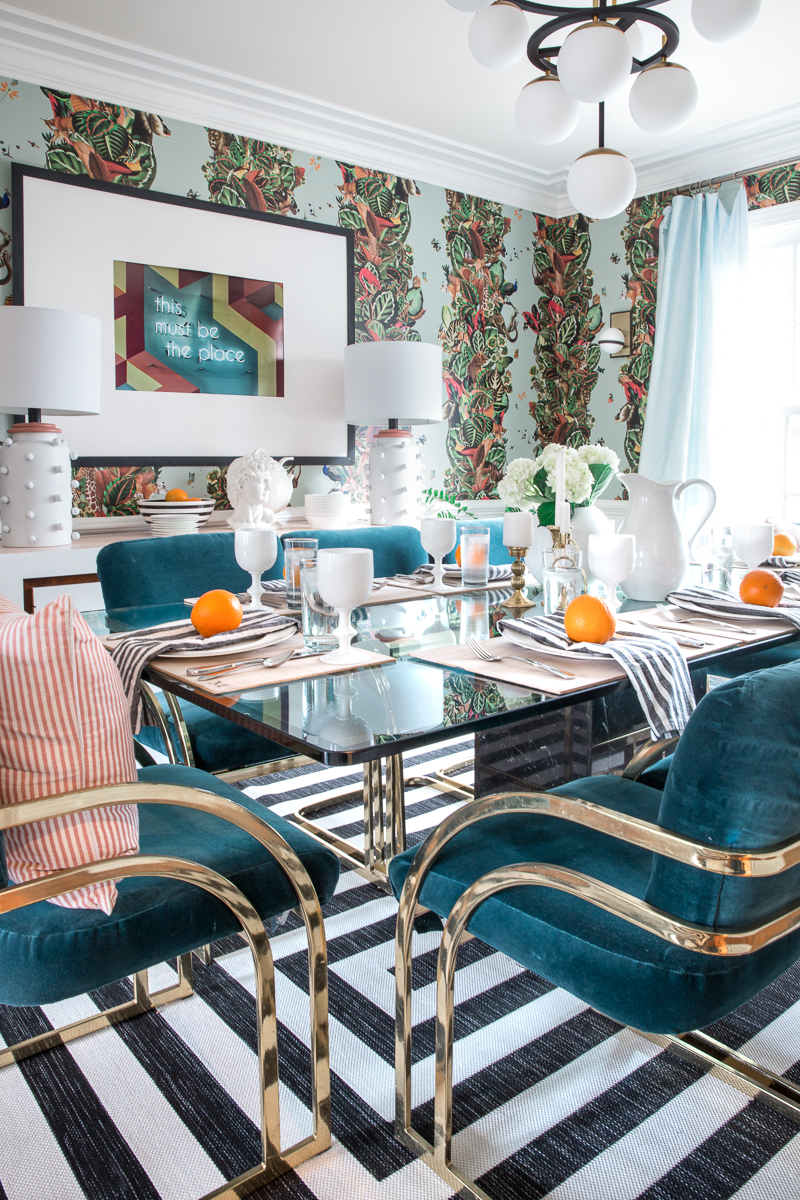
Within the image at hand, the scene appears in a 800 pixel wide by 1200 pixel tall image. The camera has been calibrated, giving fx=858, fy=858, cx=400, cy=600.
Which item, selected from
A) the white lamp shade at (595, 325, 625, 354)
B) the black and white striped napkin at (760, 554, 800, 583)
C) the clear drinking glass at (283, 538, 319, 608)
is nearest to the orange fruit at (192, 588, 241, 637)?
the clear drinking glass at (283, 538, 319, 608)

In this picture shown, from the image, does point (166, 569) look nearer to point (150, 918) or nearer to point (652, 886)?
point (150, 918)

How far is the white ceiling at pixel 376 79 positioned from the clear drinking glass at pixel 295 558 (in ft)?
7.17

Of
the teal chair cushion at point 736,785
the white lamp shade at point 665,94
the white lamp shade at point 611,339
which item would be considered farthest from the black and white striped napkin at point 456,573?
the white lamp shade at point 611,339

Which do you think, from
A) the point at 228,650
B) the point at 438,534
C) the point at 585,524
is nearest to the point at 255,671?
the point at 228,650

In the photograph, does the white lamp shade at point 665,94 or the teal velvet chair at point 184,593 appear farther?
the white lamp shade at point 665,94

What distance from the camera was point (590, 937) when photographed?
102cm

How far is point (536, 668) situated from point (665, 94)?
150cm

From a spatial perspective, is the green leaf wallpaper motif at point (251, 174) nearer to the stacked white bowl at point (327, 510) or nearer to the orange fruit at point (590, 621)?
the stacked white bowl at point (327, 510)

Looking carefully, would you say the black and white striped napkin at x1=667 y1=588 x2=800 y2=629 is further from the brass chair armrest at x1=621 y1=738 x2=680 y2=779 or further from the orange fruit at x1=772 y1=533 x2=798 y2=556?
the orange fruit at x1=772 y1=533 x2=798 y2=556

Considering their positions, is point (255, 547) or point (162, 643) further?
point (255, 547)

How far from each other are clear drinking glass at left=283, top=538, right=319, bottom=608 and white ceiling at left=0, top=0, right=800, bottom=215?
7.17 ft

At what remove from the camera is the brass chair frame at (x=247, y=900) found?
3.18 ft

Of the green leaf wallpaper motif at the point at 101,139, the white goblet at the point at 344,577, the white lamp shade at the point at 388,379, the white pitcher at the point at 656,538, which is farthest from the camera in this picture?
the white lamp shade at the point at 388,379

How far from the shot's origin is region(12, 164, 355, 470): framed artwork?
3.33 m
